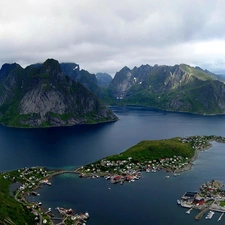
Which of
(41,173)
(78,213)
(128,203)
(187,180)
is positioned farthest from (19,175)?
(187,180)

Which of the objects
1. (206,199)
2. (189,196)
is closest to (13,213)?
(189,196)

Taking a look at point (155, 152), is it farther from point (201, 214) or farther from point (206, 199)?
point (201, 214)

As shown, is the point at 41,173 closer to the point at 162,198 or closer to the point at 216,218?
the point at 162,198

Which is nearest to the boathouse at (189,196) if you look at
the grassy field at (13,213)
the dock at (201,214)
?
the dock at (201,214)

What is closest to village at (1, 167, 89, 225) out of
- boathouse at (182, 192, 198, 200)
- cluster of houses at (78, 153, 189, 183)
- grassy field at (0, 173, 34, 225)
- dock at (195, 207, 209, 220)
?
grassy field at (0, 173, 34, 225)

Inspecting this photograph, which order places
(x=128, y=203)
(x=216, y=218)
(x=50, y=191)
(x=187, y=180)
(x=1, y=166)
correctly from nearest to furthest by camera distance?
(x=216, y=218), (x=128, y=203), (x=50, y=191), (x=187, y=180), (x=1, y=166)

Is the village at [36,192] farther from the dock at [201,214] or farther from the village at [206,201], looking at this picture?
the village at [206,201]
